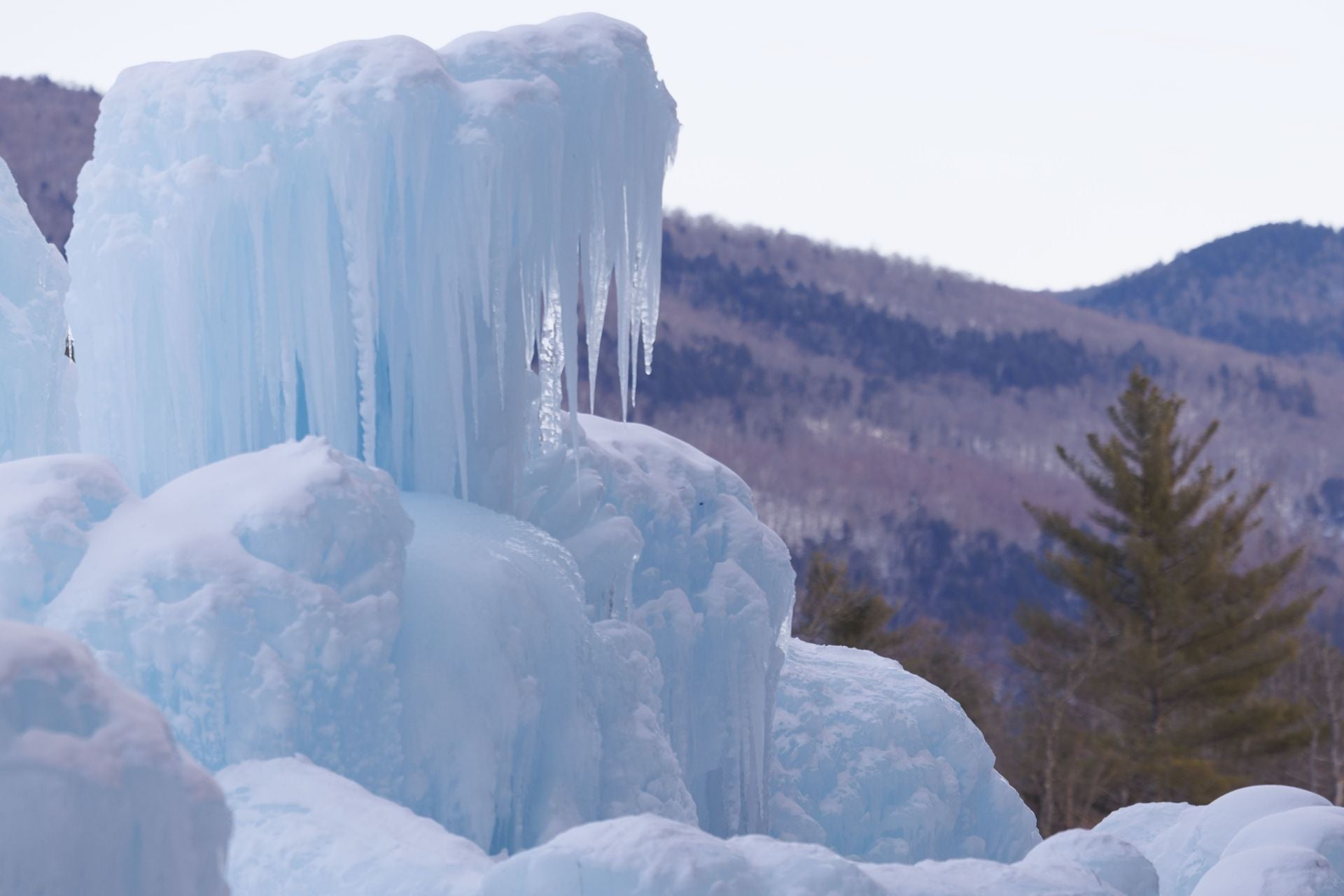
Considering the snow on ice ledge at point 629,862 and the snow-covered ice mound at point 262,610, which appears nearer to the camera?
the snow on ice ledge at point 629,862

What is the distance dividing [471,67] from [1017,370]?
56.3m

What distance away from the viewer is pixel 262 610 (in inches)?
209

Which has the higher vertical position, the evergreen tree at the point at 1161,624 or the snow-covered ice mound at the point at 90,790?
the snow-covered ice mound at the point at 90,790

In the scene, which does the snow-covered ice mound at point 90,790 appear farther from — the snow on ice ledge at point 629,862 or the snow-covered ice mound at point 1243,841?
the snow-covered ice mound at point 1243,841

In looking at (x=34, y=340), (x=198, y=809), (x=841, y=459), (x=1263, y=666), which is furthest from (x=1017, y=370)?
(x=198, y=809)

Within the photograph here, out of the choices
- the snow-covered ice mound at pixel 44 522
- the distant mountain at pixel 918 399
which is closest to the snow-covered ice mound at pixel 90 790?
the snow-covered ice mound at pixel 44 522

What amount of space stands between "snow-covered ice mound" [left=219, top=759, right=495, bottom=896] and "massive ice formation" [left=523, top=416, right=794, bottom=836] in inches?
107

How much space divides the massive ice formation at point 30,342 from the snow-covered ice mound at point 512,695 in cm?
363

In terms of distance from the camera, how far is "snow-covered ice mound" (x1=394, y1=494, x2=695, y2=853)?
5.64 meters

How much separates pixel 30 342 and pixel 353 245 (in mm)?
3557

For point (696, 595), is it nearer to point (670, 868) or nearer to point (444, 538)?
point (444, 538)

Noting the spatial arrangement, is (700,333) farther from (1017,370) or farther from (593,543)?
(593,543)

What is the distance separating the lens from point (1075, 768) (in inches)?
676

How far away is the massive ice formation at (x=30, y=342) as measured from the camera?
9172 mm
